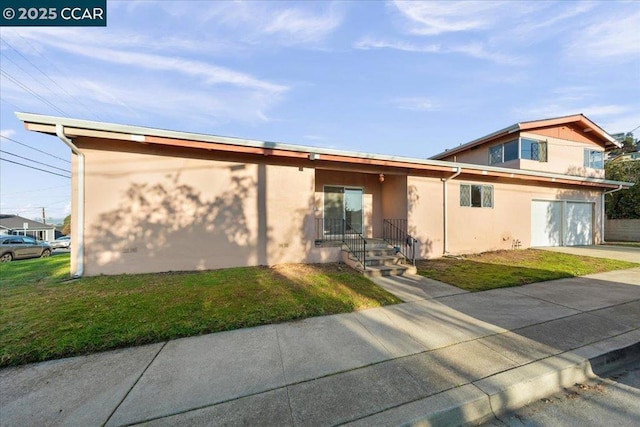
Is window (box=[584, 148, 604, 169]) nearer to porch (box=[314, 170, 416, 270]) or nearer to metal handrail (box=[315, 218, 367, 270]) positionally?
porch (box=[314, 170, 416, 270])

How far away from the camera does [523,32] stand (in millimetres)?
8156

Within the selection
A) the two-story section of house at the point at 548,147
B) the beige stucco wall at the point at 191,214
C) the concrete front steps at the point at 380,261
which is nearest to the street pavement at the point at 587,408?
the concrete front steps at the point at 380,261

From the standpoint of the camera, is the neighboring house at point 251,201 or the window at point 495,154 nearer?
the neighboring house at point 251,201

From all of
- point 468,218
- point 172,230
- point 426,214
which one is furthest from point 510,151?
point 172,230

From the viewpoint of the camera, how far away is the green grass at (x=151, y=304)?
316 centimetres

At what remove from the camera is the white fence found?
14.8 m

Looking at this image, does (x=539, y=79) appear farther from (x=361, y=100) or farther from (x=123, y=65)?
(x=123, y=65)

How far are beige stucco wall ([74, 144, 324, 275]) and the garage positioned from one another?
33.7ft

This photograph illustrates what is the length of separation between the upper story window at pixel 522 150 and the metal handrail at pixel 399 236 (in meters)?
8.76

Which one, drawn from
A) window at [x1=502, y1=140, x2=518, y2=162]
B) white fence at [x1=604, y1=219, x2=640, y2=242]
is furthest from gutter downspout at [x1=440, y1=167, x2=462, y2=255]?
white fence at [x1=604, y1=219, x2=640, y2=242]

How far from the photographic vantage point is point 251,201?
714cm

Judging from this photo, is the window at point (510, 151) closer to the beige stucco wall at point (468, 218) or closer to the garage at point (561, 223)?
the beige stucco wall at point (468, 218)

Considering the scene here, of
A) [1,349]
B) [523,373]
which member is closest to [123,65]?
[1,349]

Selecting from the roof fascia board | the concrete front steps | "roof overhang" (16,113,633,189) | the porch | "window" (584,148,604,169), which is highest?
the roof fascia board
